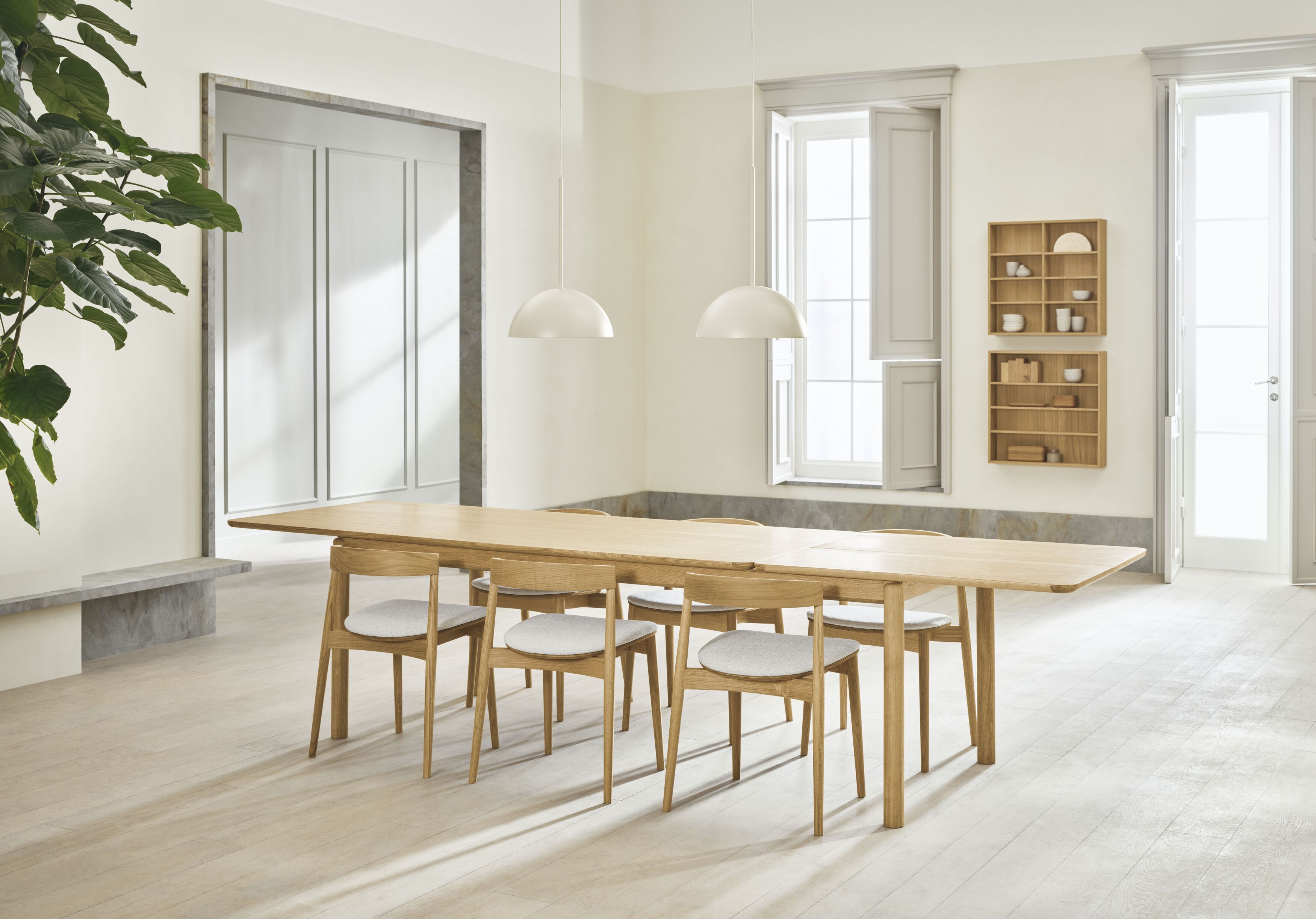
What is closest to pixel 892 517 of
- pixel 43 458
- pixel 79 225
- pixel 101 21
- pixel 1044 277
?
pixel 1044 277

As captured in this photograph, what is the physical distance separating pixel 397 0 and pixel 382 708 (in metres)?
4.26

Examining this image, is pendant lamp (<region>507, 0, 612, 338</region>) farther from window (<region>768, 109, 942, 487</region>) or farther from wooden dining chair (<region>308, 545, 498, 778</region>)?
window (<region>768, 109, 942, 487</region>)

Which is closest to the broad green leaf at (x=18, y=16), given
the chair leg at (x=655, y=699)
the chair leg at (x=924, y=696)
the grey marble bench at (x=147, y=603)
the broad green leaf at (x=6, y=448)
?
the broad green leaf at (x=6, y=448)

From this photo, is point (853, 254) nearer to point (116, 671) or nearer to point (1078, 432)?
point (1078, 432)

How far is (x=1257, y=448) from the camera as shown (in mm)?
8125

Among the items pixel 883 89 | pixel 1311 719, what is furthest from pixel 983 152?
pixel 1311 719

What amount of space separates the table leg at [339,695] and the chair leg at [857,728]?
174 centimetres

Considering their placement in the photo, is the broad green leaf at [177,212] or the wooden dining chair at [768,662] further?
the wooden dining chair at [768,662]

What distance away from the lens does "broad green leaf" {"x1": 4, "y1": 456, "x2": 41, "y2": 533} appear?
2.38 metres

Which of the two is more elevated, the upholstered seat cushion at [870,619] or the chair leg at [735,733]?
the upholstered seat cushion at [870,619]

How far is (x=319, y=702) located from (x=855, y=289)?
564 centimetres

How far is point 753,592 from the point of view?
3732 mm

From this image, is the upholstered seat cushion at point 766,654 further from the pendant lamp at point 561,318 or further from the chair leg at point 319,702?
the pendant lamp at point 561,318

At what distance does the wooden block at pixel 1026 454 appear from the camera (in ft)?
27.4
